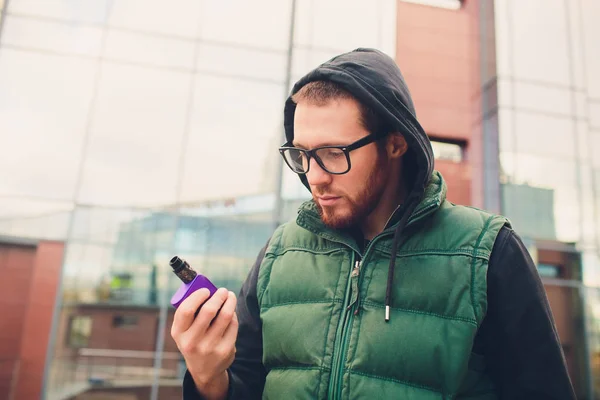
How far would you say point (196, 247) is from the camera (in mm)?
7844

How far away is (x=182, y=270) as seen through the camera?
4.28 ft

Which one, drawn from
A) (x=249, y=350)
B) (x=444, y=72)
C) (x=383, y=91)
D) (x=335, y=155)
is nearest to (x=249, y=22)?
(x=444, y=72)

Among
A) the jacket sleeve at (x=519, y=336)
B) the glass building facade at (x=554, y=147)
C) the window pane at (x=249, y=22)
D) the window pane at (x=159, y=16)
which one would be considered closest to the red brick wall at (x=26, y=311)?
the window pane at (x=159, y=16)

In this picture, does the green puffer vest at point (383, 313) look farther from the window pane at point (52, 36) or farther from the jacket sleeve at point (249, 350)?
the window pane at point (52, 36)

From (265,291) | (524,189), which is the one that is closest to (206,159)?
A: (524,189)

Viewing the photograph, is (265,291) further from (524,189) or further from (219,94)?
(524,189)

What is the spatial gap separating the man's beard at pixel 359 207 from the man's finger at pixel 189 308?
1.54 feet

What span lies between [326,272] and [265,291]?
236mm

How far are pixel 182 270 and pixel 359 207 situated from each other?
0.59 meters

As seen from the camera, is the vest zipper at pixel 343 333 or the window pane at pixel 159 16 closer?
the vest zipper at pixel 343 333

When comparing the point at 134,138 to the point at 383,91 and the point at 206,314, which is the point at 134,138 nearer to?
the point at 383,91

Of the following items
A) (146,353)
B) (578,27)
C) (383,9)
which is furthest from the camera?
(578,27)

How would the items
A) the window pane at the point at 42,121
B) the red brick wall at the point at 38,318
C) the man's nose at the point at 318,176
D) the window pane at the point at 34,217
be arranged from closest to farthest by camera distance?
the man's nose at the point at 318,176
the red brick wall at the point at 38,318
the window pane at the point at 34,217
the window pane at the point at 42,121

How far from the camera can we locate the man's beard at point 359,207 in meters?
1.48
